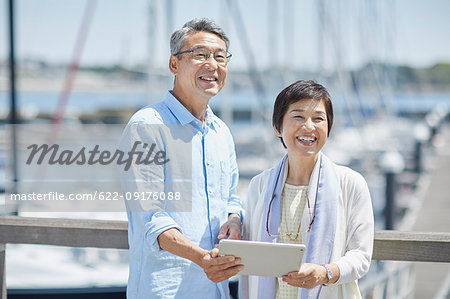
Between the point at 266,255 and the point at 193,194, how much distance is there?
0.46 metres

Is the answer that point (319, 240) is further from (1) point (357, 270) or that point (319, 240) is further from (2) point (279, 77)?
(2) point (279, 77)

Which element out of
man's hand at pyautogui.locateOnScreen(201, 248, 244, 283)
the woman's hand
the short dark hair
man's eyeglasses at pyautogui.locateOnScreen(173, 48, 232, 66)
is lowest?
the woman's hand

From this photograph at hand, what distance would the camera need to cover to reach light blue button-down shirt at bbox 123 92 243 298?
2100 mm

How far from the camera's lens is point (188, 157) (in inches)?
Answer: 86.7

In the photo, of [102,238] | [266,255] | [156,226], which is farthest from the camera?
[102,238]

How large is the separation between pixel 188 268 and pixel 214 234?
0.57ft

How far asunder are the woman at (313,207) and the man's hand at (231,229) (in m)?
0.07

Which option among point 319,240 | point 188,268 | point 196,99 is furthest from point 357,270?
point 196,99

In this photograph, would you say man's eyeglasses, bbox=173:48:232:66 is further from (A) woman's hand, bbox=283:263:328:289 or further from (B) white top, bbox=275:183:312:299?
(A) woman's hand, bbox=283:263:328:289

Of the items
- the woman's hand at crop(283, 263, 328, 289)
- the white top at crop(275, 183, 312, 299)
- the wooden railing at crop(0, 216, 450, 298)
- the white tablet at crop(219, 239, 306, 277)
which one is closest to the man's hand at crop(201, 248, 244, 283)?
the white tablet at crop(219, 239, 306, 277)

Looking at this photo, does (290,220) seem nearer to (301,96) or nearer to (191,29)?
(301,96)

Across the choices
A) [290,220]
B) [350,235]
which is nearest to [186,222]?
[290,220]

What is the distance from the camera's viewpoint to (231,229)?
2172mm

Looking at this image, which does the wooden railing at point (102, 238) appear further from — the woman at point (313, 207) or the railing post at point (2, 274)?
the woman at point (313, 207)
